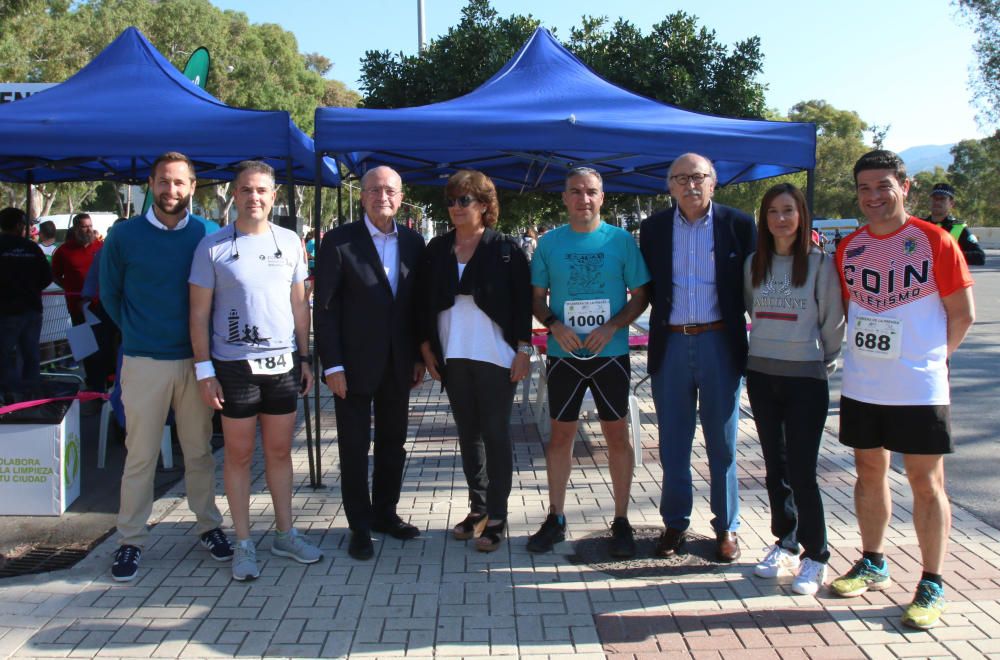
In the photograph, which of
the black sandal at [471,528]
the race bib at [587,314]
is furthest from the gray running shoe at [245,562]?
the race bib at [587,314]

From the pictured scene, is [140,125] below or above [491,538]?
above

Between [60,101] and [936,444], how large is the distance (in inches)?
215

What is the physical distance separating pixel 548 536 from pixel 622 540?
0.37 meters

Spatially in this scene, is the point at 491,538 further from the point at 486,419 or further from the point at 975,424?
the point at 975,424

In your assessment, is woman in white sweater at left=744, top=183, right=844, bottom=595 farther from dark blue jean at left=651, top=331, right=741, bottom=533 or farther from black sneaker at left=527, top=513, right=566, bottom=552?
black sneaker at left=527, top=513, right=566, bottom=552

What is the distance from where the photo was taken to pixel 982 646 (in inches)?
116

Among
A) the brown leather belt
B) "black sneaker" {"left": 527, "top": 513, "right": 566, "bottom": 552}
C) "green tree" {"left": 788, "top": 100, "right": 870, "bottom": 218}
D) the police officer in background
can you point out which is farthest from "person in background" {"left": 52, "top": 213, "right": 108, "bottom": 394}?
"green tree" {"left": 788, "top": 100, "right": 870, "bottom": 218}

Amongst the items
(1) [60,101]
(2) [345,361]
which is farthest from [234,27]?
(2) [345,361]

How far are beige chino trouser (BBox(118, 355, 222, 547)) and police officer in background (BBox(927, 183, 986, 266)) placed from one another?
5.88m

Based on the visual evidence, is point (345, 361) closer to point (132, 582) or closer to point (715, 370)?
point (132, 582)

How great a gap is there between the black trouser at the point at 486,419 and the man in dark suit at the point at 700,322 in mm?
744

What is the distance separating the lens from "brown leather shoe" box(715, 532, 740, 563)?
12.3 ft

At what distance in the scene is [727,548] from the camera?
3748 mm

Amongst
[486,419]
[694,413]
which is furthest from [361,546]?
[694,413]
